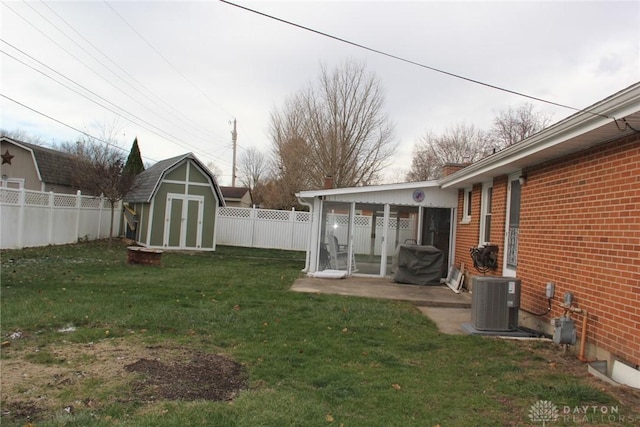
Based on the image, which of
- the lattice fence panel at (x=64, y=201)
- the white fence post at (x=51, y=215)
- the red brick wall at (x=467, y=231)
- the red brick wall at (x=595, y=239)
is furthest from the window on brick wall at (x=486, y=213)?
the lattice fence panel at (x=64, y=201)

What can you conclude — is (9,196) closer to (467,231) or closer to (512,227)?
(467,231)

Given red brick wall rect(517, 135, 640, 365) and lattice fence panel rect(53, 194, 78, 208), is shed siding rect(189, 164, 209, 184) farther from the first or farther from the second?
red brick wall rect(517, 135, 640, 365)

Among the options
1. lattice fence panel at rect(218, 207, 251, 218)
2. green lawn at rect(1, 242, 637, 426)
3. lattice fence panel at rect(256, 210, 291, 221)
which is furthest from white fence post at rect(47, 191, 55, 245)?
lattice fence panel at rect(256, 210, 291, 221)

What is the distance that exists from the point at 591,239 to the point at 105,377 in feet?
18.1

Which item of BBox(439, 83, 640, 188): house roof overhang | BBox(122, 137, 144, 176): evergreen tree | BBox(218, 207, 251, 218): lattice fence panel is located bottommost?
BBox(218, 207, 251, 218): lattice fence panel

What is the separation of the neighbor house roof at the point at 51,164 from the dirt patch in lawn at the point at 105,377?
17.5 m

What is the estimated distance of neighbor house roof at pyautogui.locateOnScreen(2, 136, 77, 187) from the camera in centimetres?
1914

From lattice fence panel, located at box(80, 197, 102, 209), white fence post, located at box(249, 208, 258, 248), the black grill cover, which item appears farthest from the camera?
white fence post, located at box(249, 208, 258, 248)

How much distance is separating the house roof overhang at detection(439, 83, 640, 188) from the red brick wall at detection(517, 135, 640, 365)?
0.58 ft

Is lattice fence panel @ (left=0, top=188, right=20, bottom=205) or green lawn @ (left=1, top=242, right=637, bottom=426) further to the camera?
lattice fence panel @ (left=0, top=188, right=20, bottom=205)

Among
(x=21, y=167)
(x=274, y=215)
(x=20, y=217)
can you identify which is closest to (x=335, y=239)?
(x=274, y=215)

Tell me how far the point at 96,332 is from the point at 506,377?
188 inches

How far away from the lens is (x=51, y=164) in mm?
19875

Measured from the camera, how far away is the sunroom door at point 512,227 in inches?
306
